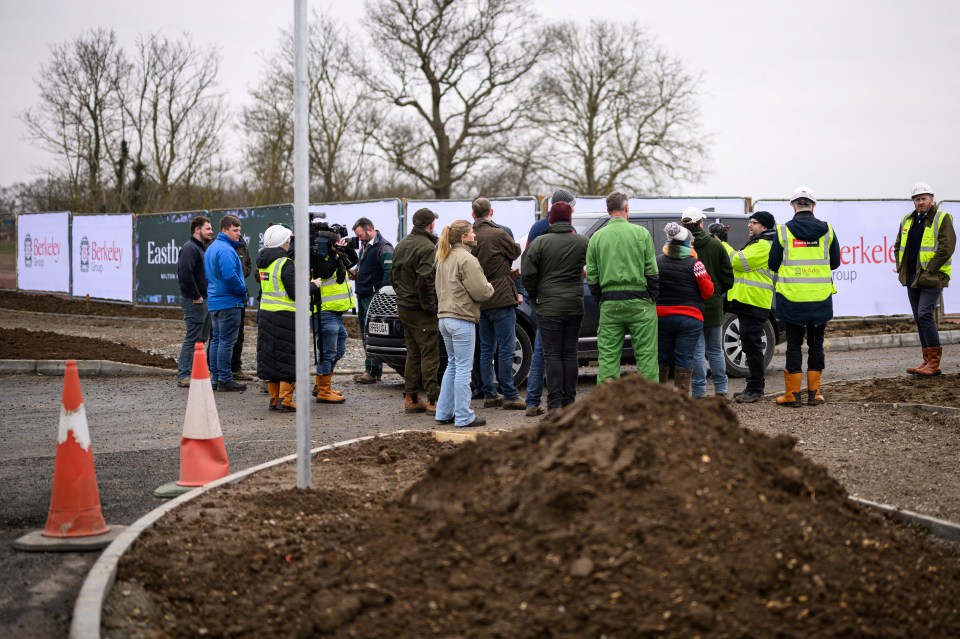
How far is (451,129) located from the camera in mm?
38750

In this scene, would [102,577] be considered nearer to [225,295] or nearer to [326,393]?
[326,393]

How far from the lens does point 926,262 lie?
1183 centimetres

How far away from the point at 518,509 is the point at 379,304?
7482mm

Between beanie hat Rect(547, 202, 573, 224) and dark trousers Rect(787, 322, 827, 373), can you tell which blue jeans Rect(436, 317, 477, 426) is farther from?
dark trousers Rect(787, 322, 827, 373)

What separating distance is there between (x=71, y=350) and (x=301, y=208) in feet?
35.2

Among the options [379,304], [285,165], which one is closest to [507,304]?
[379,304]

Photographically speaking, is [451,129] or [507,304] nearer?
[507,304]

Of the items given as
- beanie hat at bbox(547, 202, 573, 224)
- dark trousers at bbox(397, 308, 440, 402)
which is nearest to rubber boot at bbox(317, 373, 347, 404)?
dark trousers at bbox(397, 308, 440, 402)

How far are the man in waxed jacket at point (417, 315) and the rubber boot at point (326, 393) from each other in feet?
3.80

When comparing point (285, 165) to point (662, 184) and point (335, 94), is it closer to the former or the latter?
point (335, 94)

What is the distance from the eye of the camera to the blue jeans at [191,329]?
42.8 ft

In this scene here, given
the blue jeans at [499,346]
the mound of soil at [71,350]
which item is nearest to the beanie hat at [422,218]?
the blue jeans at [499,346]

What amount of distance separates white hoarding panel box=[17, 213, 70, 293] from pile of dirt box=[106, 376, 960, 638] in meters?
22.0

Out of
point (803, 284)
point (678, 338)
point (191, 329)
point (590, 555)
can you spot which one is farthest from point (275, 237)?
point (590, 555)
